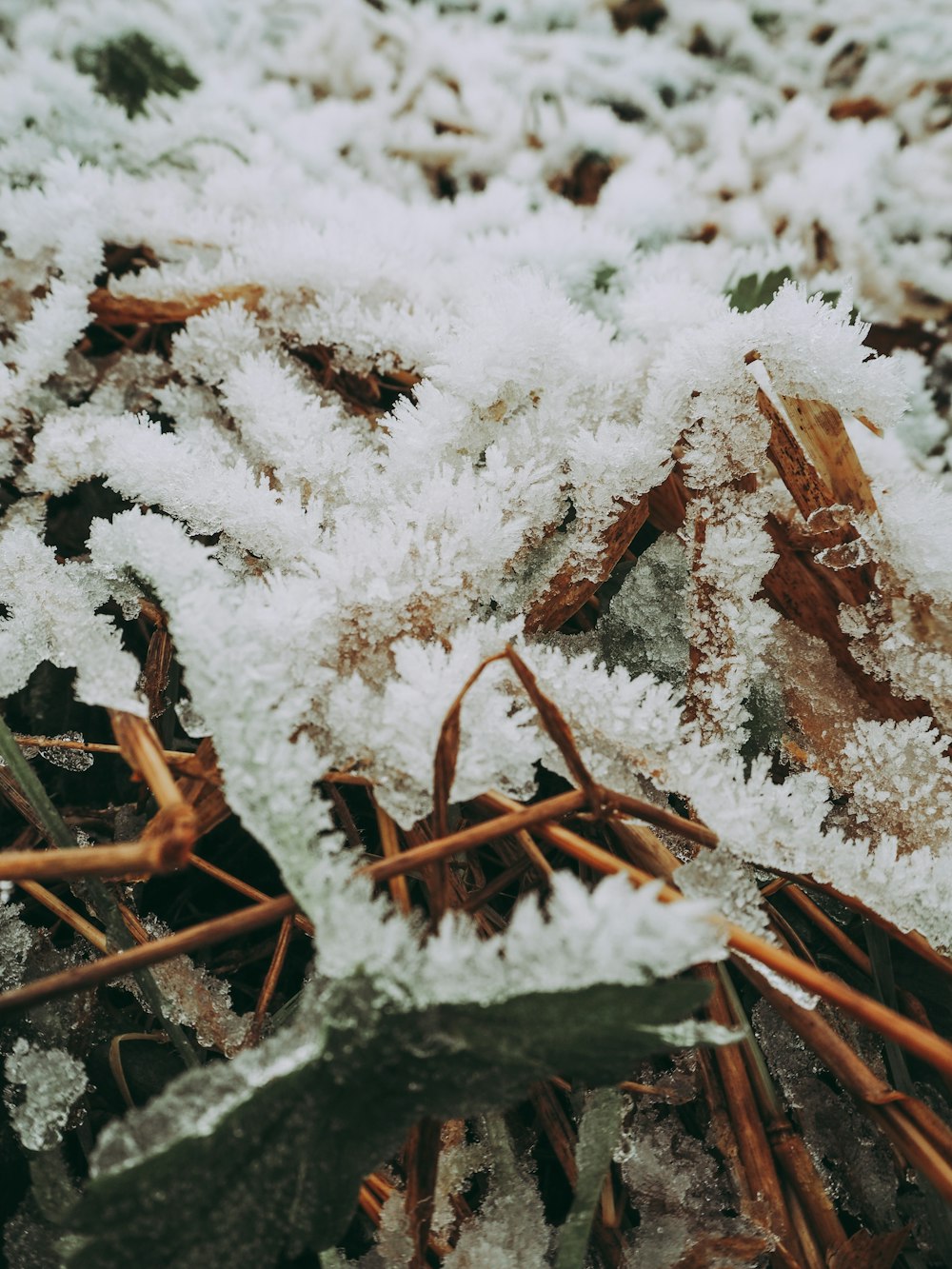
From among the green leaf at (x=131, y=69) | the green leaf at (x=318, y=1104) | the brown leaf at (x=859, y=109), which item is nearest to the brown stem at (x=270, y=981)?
the green leaf at (x=318, y=1104)

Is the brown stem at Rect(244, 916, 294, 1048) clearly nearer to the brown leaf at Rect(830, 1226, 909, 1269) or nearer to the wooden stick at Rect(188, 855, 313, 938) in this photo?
the wooden stick at Rect(188, 855, 313, 938)

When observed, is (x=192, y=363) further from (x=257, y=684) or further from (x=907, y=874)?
(x=907, y=874)

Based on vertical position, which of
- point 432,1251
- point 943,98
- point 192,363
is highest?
point 943,98

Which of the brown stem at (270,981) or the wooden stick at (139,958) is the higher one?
the wooden stick at (139,958)

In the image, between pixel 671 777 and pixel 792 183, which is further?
pixel 792 183

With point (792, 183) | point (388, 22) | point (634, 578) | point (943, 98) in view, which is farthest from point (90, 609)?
point (943, 98)

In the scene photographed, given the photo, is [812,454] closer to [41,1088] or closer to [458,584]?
[458,584]

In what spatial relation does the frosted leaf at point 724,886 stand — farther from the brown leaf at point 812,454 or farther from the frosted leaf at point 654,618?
the brown leaf at point 812,454
